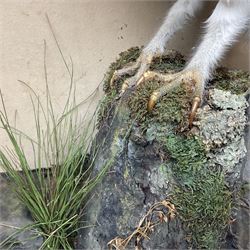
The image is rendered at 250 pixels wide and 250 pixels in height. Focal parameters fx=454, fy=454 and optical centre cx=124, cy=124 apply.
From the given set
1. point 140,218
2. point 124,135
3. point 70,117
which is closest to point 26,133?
point 70,117

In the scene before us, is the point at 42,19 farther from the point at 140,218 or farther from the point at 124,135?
the point at 140,218

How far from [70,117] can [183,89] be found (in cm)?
48

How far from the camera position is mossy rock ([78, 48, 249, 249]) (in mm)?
1094

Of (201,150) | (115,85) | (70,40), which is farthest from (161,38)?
(201,150)

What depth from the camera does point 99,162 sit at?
1.27m

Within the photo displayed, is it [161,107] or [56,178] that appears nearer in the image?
[161,107]

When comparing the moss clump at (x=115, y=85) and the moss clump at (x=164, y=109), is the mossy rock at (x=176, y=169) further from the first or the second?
the moss clump at (x=115, y=85)

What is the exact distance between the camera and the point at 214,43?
123 centimetres

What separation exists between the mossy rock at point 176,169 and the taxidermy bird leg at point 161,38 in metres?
0.15

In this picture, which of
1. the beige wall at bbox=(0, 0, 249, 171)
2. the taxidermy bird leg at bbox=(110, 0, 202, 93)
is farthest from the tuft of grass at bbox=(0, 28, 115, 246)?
the taxidermy bird leg at bbox=(110, 0, 202, 93)

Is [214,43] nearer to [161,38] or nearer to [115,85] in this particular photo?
[161,38]

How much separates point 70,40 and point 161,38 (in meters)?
0.33

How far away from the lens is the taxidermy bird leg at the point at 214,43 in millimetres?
1196

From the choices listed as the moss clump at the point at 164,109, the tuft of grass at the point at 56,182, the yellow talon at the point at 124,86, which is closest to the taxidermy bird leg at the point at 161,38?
the yellow talon at the point at 124,86
